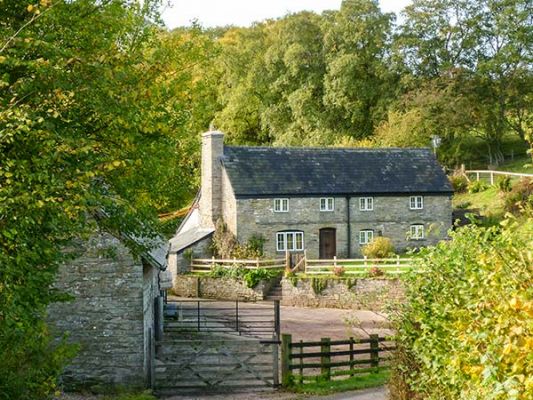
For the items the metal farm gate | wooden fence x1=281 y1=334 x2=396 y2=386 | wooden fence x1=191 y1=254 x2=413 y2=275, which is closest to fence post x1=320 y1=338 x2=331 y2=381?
wooden fence x1=281 y1=334 x2=396 y2=386

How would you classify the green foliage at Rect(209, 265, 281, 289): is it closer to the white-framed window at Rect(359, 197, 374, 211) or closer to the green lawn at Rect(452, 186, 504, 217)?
the white-framed window at Rect(359, 197, 374, 211)

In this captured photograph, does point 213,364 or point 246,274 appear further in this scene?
point 246,274

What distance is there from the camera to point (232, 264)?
1617 inches

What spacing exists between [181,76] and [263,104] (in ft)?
164

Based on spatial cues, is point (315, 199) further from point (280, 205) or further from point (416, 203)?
point (416, 203)

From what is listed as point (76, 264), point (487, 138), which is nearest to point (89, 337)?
point (76, 264)

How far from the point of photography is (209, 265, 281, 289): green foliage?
127 feet

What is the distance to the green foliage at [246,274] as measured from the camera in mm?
38781

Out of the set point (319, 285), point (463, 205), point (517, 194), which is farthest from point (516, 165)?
point (319, 285)

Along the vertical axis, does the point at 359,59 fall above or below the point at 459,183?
above

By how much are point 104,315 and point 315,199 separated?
2576 centimetres

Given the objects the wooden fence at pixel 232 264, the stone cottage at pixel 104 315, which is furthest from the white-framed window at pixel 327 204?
the stone cottage at pixel 104 315

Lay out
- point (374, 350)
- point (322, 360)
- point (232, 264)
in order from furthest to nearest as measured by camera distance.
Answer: point (232, 264)
point (374, 350)
point (322, 360)

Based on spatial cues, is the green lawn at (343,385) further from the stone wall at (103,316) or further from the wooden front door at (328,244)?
the wooden front door at (328,244)
